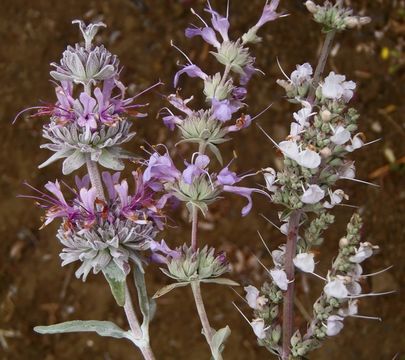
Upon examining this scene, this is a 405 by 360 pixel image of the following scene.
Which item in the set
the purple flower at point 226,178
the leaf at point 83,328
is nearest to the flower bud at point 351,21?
the purple flower at point 226,178

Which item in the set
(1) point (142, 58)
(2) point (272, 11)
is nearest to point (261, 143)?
(1) point (142, 58)

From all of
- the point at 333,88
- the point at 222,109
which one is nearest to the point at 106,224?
the point at 222,109

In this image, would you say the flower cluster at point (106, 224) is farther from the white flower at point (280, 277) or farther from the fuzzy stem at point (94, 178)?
the white flower at point (280, 277)

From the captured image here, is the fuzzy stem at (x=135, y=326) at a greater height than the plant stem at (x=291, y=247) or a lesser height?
lesser

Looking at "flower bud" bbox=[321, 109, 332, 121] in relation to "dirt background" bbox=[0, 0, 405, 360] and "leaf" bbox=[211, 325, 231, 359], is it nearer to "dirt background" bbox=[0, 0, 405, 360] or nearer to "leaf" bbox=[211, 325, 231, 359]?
"leaf" bbox=[211, 325, 231, 359]

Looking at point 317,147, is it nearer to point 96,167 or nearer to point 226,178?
point 226,178

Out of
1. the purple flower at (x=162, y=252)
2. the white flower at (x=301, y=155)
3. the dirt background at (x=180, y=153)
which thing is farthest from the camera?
the dirt background at (x=180, y=153)

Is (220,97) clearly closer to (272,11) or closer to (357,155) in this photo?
(272,11)
